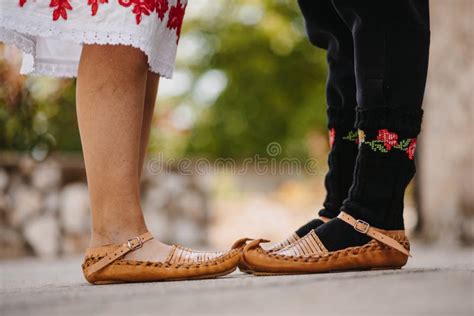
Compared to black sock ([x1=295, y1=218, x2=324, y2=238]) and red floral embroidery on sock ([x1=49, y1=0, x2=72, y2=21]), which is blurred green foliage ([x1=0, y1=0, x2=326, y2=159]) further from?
red floral embroidery on sock ([x1=49, y1=0, x2=72, y2=21])

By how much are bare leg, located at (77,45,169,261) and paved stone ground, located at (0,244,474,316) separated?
6.4 inches

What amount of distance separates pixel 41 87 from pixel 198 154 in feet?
21.4

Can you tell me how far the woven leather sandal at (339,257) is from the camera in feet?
4.76

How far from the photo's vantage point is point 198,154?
1159 cm

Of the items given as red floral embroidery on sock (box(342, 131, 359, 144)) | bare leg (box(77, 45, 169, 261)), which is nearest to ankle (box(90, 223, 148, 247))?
bare leg (box(77, 45, 169, 261))

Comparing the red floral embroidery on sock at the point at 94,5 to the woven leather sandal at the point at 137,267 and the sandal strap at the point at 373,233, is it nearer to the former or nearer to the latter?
the woven leather sandal at the point at 137,267

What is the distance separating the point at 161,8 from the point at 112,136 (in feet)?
0.96

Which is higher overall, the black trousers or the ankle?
the black trousers

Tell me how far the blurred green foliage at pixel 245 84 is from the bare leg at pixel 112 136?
8.83 metres

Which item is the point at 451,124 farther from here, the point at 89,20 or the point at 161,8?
the point at 89,20

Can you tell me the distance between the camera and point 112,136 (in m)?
1.44

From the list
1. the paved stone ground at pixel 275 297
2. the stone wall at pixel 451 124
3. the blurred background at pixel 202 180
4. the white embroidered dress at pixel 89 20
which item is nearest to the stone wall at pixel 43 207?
the blurred background at pixel 202 180

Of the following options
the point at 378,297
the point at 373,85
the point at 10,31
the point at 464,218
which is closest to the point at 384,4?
the point at 373,85

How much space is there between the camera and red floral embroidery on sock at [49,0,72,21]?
1.43 meters
